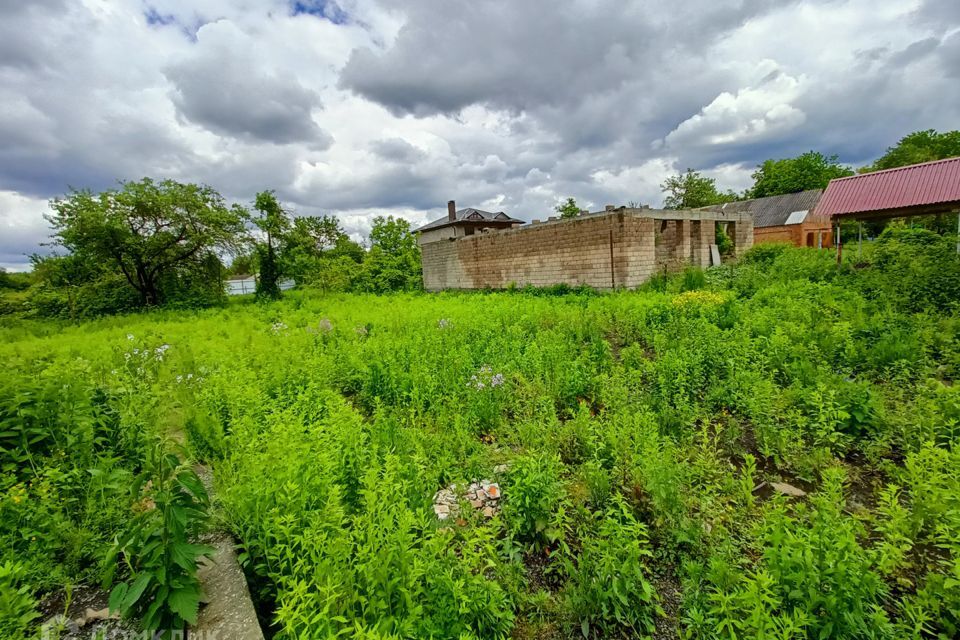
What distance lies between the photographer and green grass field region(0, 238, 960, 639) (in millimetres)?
1674

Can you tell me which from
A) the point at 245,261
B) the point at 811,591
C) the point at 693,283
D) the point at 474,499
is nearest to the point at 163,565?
the point at 474,499

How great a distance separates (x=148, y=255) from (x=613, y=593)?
20396mm

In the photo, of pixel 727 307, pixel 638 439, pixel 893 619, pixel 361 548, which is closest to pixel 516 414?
pixel 638 439

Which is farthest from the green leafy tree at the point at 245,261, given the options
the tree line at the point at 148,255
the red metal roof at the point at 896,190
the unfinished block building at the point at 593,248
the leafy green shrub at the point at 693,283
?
the red metal roof at the point at 896,190

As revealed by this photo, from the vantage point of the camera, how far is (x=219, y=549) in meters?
2.19

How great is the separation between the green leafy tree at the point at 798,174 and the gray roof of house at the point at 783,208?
1067 cm

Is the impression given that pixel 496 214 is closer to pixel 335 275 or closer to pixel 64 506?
pixel 335 275

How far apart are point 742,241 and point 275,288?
21277 mm

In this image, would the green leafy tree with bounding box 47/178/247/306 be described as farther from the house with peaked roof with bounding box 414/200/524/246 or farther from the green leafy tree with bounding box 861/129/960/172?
the green leafy tree with bounding box 861/129/960/172

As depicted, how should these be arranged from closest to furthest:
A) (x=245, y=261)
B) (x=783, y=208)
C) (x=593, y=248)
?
(x=593, y=248) → (x=245, y=261) → (x=783, y=208)

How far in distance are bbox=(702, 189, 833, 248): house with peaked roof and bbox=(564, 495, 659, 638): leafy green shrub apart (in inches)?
1092

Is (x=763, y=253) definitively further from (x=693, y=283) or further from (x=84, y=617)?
(x=84, y=617)

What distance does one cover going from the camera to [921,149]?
3772 cm

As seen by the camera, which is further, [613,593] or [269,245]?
[269,245]
